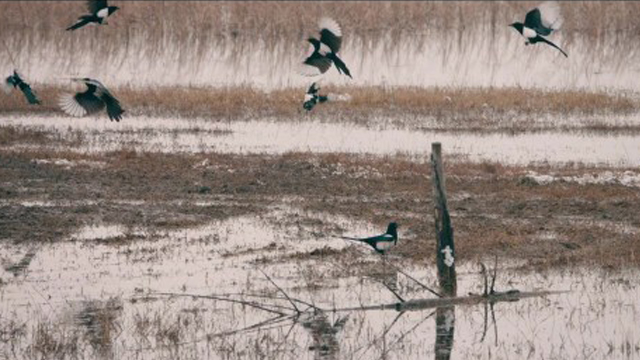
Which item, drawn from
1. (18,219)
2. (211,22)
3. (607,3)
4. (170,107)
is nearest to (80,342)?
(18,219)

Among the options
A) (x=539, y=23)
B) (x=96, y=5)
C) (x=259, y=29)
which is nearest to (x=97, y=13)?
(x=96, y=5)

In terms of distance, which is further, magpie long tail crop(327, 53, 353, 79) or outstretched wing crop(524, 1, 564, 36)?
outstretched wing crop(524, 1, 564, 36)

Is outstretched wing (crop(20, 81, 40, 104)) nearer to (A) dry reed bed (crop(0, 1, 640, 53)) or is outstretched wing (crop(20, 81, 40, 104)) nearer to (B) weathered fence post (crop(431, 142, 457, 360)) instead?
(B) weathered fence post (crop(431, 142, 457, 360))

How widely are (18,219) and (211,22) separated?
1596cm

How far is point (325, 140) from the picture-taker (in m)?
18.6

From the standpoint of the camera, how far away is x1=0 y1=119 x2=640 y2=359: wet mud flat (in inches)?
383

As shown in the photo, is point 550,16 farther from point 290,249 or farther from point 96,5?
point 96,5

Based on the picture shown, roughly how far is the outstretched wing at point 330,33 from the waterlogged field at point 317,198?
65.8 inches

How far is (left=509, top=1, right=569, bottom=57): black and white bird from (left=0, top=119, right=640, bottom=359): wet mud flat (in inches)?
67.5

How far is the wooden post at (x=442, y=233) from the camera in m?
10.5

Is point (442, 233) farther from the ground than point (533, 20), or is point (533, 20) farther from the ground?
point (533, 20)

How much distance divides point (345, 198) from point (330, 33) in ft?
6.32

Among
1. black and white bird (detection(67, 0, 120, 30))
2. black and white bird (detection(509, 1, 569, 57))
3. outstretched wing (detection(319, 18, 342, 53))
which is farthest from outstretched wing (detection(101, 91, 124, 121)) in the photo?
black and white bird (detection(509, 1, 569, 57))

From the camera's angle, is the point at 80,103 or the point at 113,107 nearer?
the point at 113,107
